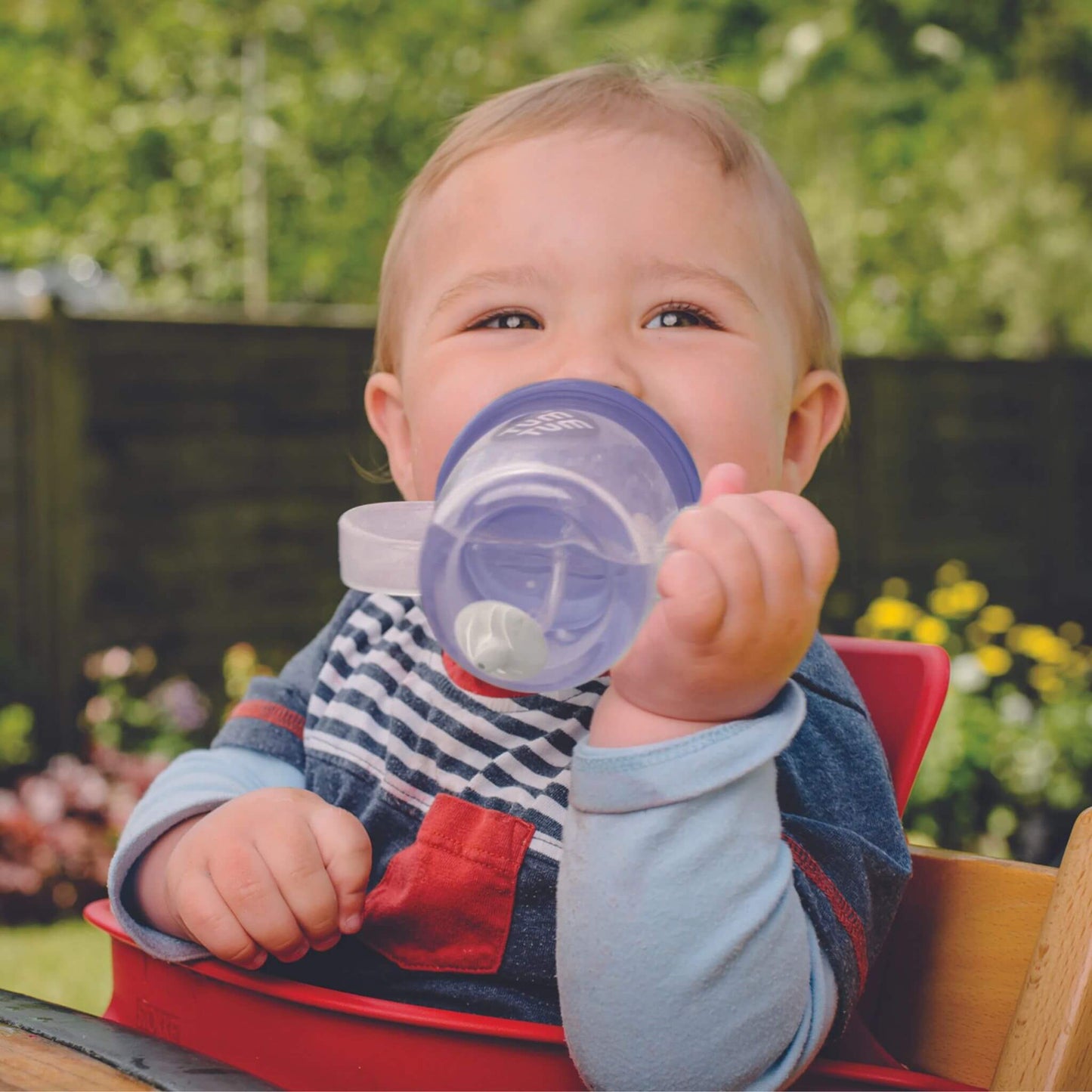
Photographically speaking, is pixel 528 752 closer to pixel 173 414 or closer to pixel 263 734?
pixel 263 734

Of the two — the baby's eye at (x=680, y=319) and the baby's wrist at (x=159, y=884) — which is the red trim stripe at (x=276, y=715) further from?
the baby's eye at (x=680, y=319)

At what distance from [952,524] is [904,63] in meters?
2.85

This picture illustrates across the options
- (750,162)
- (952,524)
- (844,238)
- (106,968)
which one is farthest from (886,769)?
(844,238)

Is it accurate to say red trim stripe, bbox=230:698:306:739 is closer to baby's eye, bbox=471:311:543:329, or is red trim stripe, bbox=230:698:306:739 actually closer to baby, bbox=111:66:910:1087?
baby, bbox=111:66:910:1087

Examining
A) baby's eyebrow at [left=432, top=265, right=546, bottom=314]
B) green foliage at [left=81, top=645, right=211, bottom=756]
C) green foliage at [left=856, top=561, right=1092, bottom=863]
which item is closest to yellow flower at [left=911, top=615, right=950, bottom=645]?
green foliage at [left=856, top=561, right=1092, bottom=863]

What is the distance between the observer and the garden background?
180 inches

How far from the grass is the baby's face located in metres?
2.77

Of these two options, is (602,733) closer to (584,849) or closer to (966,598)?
(584,849)

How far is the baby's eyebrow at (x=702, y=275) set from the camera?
1.42 meters

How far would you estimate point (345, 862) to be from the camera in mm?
1307

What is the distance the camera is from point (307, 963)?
4.66 feet

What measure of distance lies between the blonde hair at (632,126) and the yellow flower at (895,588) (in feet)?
16.3

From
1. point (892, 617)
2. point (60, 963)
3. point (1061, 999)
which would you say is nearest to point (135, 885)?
point (1061, 999)

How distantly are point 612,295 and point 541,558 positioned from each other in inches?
16.8
